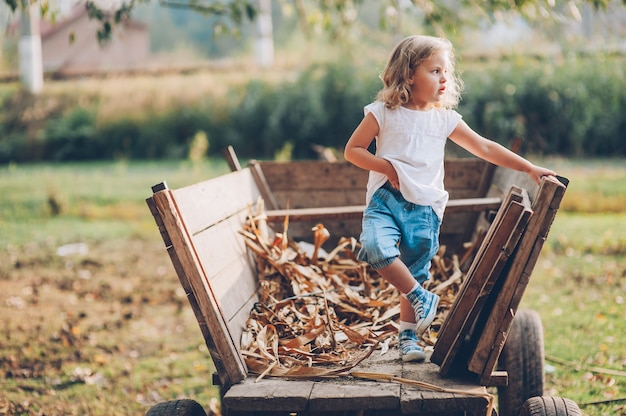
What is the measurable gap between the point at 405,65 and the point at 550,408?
1667mm

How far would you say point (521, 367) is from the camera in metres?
4.21

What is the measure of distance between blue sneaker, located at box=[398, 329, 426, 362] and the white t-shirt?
2.04 feet

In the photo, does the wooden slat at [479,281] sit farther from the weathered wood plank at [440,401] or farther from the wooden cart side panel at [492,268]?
the weathered wood plank at [440,401]

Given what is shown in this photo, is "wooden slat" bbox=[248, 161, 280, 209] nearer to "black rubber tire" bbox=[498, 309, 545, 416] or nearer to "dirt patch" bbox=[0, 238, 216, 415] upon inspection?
"dirt patch" bbox=[0, 238, 216, 415]

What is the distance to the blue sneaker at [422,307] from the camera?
352cm

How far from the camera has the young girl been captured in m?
3.78

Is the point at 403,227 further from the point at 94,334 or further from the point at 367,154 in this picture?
the point at 94,334

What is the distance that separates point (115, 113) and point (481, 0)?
14742mm

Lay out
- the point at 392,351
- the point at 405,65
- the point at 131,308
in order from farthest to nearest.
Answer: the point at 131,308
the point at 405,65
the point at 392,351

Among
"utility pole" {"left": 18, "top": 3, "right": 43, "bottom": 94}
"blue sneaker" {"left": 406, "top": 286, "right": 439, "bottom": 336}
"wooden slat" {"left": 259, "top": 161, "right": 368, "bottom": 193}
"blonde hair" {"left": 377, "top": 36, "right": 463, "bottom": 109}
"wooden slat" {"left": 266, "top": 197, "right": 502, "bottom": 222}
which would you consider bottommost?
"blue sneaker" {"left": 406, "top": 286, "right": 439, "bottom": 336}

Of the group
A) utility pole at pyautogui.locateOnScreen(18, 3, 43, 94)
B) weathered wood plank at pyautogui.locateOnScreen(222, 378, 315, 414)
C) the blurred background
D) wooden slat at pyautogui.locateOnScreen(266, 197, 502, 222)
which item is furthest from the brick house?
weathered wood plank at pyautogui.locateOnScreen(222, 378, 315, 414)

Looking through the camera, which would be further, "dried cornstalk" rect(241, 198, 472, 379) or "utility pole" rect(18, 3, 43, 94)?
"utility pole" rect(18, 3, 43, 94)

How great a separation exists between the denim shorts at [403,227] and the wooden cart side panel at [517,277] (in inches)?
27.8

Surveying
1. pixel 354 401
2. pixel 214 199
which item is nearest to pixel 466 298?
pixel 354 401
